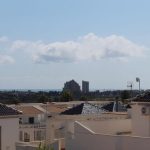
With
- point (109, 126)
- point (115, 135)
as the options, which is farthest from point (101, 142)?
point (109, 126)

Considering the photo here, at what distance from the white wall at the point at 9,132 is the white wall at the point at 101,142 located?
3.35 meters

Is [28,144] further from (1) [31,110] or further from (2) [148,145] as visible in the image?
(1) [31,110]

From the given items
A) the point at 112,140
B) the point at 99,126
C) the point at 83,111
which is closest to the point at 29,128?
the point at 83,111

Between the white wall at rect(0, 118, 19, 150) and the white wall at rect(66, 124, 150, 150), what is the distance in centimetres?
335

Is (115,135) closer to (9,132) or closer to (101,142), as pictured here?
(101,142)

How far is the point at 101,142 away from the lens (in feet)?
92.5

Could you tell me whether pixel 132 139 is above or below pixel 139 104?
below

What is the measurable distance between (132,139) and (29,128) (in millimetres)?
23884

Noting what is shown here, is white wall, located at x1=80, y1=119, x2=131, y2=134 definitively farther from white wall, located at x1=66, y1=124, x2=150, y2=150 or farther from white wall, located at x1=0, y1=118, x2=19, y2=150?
white wall, located at x1=0, y1=118, x2=19, y2=150

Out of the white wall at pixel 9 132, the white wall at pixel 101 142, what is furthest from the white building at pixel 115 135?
the white wall at pixel 9 132

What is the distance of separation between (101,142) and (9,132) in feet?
19.5

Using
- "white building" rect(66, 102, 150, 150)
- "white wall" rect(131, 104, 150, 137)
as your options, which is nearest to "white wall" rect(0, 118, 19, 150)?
"white building" rect(66, 102, 150, 150)

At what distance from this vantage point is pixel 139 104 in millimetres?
30594

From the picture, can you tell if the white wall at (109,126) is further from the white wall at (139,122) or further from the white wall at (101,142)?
the white wall at (139,122)
